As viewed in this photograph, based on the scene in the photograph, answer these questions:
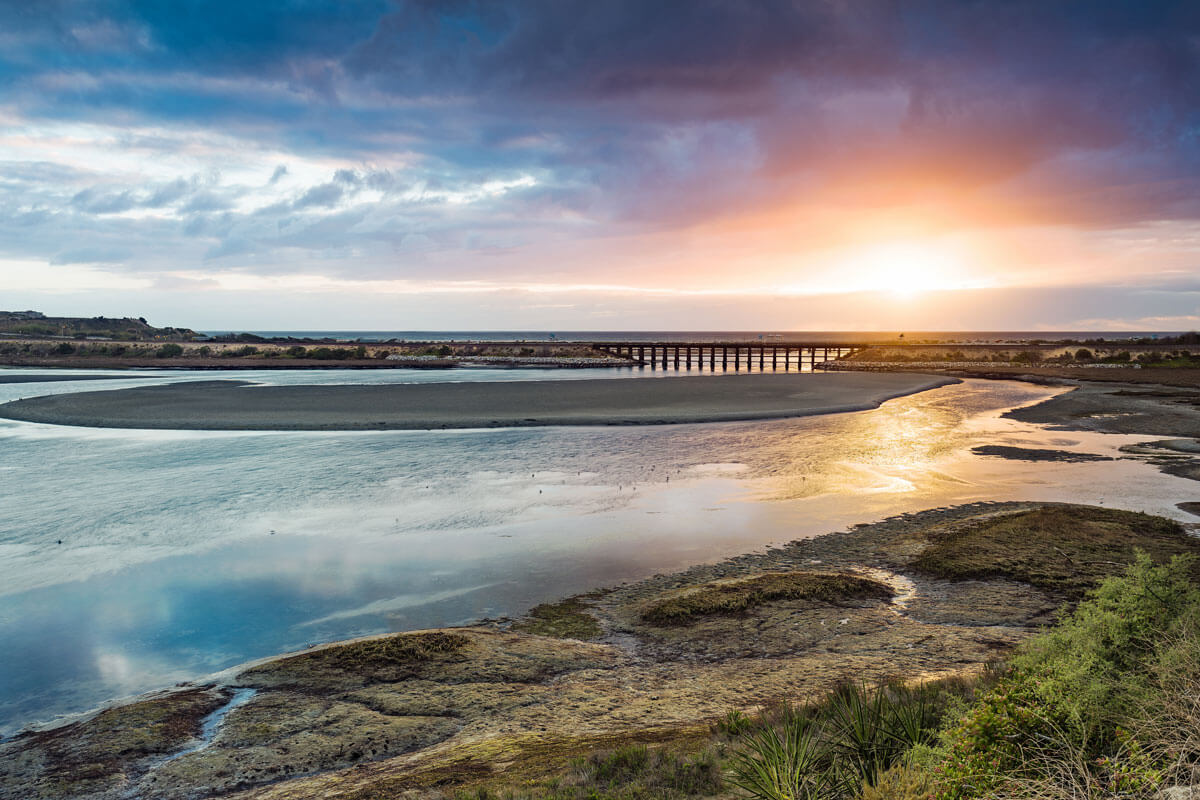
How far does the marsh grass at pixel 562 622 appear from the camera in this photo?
9688 mm

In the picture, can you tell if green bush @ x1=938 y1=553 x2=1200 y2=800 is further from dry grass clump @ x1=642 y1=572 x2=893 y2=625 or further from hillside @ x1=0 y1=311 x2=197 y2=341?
hillside @ x1=0 y1=311 x2=197 y2=341

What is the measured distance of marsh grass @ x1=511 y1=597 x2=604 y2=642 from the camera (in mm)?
9688

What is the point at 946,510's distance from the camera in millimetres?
16109

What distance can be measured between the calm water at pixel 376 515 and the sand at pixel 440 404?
224 centimetres

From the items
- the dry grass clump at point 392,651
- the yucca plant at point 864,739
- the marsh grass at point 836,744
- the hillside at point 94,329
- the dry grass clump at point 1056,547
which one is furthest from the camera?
the hillside at point 94,329

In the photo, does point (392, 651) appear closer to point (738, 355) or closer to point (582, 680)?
point (582, 680)

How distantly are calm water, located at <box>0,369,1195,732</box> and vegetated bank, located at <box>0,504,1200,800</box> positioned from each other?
55.5 inches

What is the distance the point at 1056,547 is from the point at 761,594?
5.93 meters

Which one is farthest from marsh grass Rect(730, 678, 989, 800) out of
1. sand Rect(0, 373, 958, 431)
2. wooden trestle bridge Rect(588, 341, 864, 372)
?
wooden trestle bridge Rect(588, 341, 864, 372)

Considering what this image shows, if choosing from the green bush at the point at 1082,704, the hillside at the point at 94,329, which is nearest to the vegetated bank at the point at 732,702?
the green bush at the point at 1082,704

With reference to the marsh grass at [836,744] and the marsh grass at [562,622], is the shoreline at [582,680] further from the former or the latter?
the marsh grass at [836,744]

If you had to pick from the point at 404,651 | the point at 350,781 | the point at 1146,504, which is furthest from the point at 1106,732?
the point at 1146,504

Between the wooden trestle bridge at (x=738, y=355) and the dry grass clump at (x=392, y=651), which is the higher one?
the wooden trestle bridge at (x=738, y=355)

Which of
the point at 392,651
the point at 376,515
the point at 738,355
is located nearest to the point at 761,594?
the point at 392,651
